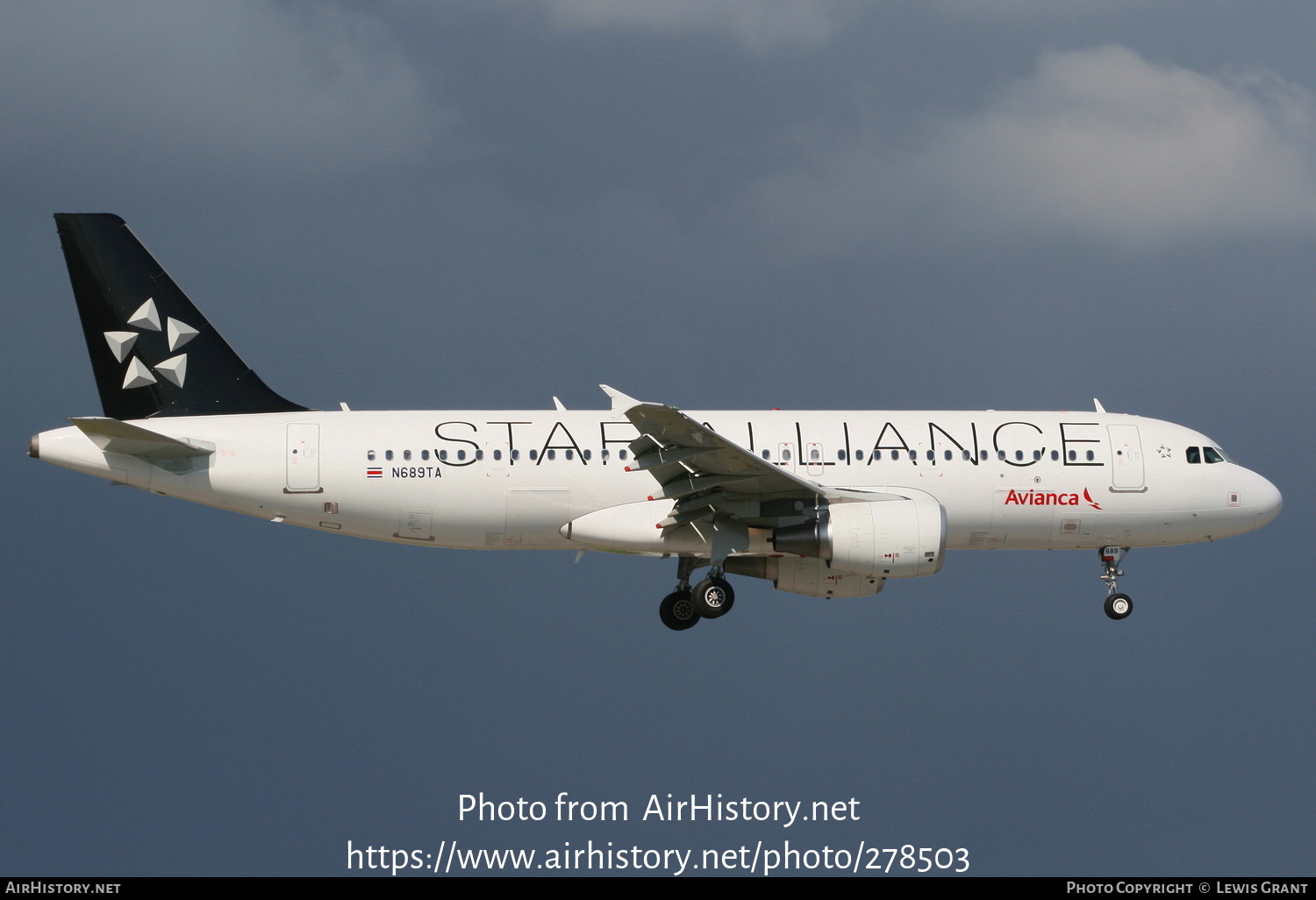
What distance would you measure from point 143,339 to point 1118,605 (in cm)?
2171

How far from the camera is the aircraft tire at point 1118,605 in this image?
33906mm

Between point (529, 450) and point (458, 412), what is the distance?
5.94 ft

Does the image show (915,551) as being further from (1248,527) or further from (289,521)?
(289,521)

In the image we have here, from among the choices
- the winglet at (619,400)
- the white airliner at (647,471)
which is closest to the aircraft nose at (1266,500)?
the white airliner at (647,471)

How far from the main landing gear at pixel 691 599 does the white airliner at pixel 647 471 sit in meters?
0.04

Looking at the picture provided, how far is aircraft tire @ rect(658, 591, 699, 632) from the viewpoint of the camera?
106 feet

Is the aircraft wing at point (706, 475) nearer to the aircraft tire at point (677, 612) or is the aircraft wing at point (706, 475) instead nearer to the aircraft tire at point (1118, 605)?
the aircraft tire at point (677, 612)

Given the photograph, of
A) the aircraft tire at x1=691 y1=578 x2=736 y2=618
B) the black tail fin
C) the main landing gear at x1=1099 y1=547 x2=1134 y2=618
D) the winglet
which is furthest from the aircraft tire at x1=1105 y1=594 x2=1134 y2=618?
the black tail fin

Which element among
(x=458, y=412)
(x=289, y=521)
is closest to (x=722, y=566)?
(x=458, y=412)

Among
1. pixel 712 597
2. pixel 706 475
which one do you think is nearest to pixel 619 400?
pixel 706 475

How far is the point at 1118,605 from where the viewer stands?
33.9m

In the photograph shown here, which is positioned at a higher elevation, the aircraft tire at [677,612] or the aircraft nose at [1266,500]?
the aircraft nose at [1266,500]

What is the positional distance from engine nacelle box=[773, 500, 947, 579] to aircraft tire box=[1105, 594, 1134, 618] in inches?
242

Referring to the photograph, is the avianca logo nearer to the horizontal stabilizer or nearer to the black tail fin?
the black tail fin
